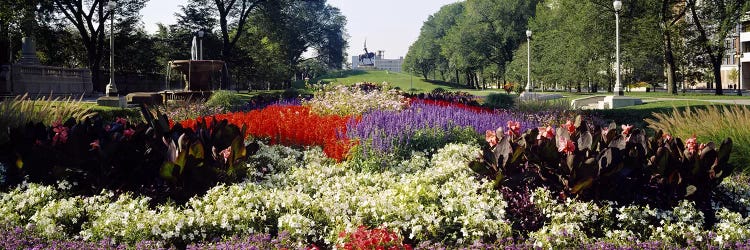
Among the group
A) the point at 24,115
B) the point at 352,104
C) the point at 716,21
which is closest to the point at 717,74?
the point at 716,21

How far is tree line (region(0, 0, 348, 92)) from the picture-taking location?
125ft

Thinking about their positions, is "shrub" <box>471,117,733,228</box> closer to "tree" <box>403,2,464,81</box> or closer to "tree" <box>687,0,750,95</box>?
"tree" <box>687,0,750,95</box>

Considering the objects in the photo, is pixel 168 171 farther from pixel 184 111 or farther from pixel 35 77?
pixel 35 77

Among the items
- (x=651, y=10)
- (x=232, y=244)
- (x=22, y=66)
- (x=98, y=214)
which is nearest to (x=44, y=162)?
(x=98, y=214)

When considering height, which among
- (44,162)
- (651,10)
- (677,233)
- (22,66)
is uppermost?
(651,10)

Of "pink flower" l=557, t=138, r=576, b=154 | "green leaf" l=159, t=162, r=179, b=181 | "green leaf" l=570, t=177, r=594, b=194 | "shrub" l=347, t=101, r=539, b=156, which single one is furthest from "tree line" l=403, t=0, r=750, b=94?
"green leaf" l=159, t=162, r=179, b=181

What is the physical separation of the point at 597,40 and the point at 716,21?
22.5 ft

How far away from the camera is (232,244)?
3.93 metres

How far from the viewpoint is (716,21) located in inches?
1412

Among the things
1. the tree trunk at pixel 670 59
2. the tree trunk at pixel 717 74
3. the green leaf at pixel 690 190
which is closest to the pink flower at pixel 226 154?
the green leaf at pixel 690 190

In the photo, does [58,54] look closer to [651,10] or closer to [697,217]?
[651,10]

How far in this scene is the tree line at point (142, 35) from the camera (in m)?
38.2

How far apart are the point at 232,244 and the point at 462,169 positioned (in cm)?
257

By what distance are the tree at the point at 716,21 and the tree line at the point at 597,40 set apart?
0.05 m
